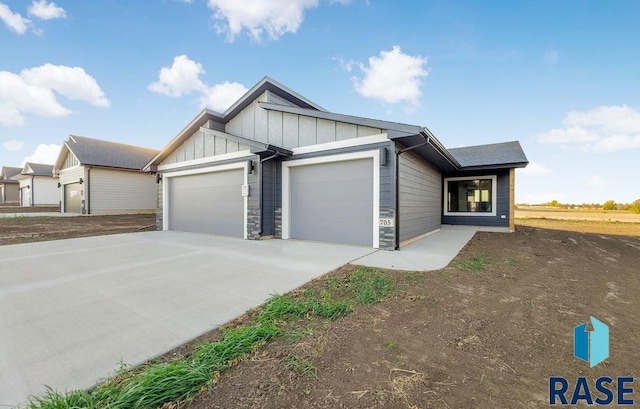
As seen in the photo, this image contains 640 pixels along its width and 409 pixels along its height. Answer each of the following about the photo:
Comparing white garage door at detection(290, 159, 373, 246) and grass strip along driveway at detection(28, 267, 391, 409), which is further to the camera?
white garage door at detection(290, 159, 373, 246)

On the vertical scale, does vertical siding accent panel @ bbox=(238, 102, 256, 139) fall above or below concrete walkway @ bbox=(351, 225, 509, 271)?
above

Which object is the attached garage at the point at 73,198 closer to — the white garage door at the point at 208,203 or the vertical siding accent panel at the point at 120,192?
the vertical siding accent panel at the point at 120,192

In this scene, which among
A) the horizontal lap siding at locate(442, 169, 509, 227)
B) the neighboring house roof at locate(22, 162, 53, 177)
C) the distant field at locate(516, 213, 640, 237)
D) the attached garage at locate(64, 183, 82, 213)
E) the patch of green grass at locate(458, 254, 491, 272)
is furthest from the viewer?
the neighboring house roof at locate(22, 162, 53, 177)

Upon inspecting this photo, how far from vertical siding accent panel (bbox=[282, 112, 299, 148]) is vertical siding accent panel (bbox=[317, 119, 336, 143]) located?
85 centimetres

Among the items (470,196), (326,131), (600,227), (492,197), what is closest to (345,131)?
(326,131)

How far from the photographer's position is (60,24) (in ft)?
33.0

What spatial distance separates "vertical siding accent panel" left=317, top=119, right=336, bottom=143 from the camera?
7.18 m

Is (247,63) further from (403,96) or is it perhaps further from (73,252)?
(73,252)

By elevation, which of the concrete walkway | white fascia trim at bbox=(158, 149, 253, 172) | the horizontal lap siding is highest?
white fascia trim at bbox=(158, 149, 253, 172)

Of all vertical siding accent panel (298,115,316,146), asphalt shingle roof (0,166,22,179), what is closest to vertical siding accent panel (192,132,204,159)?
vertical siding accent panel (298,115,316,146)

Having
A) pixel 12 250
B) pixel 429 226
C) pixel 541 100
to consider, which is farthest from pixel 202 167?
pixel 541 100

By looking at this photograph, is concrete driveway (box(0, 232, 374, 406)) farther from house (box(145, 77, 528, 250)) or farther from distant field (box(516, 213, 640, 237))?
distant field (box(516, 213, 640, 237))

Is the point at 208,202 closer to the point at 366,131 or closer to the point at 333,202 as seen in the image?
the point at 333,202

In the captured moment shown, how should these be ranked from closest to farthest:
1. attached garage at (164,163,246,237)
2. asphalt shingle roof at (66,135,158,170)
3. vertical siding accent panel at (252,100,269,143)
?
vertical siding accent panel at (252,100,269,143) → attached garage at (164,163,246,237) → asphalt shingle roof at (66,135,158,170)
